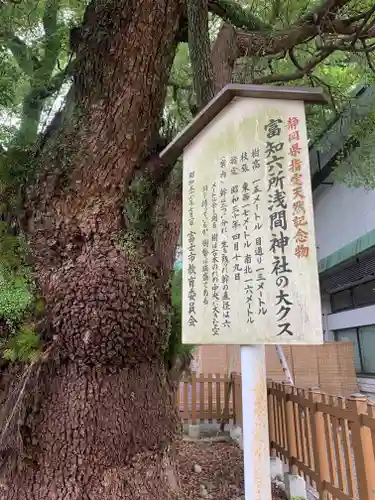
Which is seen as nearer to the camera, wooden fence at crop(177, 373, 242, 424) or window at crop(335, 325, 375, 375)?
wooden fence at crop(177, 373, 242, 424)

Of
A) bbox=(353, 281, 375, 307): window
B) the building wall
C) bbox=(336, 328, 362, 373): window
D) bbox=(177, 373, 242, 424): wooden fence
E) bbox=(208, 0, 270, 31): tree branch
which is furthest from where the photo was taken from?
bbox=(336, 328, 362, 373): window

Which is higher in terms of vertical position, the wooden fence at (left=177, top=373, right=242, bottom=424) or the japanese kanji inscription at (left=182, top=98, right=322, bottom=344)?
the japanese kanji inscription at (left=182, top=98, right=322, bottom=344)

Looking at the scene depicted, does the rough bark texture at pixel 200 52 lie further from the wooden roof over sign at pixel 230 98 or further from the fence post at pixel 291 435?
the fence post at pixel 291 435

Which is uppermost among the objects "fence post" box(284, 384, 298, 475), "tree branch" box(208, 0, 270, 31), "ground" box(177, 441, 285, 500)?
"tree branch" box(208, 0, 270, 31)

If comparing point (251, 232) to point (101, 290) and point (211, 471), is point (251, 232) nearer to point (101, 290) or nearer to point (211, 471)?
point (101, 290)

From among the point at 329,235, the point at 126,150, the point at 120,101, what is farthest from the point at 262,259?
the point at 329,235

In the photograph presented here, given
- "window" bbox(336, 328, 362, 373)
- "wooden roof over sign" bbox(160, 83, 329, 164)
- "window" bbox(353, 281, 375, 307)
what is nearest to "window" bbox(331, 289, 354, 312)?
"window" bbox(353, 281, 375, 307)

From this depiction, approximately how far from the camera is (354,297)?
416 inches

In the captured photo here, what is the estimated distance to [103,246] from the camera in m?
2.66

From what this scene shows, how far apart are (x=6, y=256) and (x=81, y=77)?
1.54 m

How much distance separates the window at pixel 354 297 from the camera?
382 inches

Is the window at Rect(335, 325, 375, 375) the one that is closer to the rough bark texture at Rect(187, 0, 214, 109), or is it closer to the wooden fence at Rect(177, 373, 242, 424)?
the wooden fence at Rect(177, 373, 242, 424)

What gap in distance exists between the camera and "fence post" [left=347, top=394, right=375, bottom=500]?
2281 millimetres

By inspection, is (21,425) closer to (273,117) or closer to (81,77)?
(273,117)
